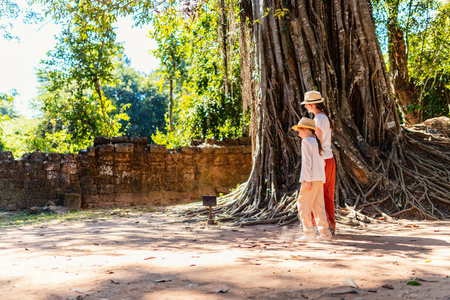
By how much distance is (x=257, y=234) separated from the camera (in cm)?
465

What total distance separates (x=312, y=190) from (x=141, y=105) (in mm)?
28065

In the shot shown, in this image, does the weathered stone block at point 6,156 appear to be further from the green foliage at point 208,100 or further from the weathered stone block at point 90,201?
the green foliage at point 208,100

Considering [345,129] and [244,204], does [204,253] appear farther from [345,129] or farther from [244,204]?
[345,129]

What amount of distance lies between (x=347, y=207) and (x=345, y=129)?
133 centimetres

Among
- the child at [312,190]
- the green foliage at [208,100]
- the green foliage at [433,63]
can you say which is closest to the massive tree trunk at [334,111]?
the child at [312,190]

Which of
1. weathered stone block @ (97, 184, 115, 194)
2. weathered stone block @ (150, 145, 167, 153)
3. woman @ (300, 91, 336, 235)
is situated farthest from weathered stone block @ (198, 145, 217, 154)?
woman @ (300, 91, 336, 235)

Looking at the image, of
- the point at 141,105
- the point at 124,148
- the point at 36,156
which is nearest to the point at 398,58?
the point at 124,148

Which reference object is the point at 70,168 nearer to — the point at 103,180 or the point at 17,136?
the point at 103,180

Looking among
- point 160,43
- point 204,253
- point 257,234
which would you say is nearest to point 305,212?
point 257,234

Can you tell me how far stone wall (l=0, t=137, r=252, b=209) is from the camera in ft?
27.7

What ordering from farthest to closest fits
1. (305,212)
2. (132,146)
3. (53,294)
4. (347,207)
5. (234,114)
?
1. (234,114)
2. (132,146)
3. (347,207)
4. (305,212)
5. (53,294)

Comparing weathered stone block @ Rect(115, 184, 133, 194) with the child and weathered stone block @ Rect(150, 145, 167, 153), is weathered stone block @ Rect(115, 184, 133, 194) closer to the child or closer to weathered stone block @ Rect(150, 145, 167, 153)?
weathered stone block @ Rect(150, 145, 167, 153)

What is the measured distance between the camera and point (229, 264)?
113 inches

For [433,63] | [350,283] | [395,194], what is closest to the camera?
[350,283]
